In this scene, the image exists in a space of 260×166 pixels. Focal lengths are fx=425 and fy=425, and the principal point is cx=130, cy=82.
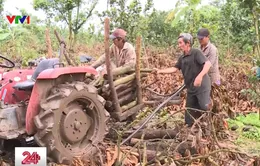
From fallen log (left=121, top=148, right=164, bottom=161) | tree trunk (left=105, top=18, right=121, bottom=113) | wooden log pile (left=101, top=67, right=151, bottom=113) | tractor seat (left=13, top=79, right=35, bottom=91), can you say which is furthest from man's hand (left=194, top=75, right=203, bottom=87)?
tractor seat (left=13, top=79, right=35, bottom=91)

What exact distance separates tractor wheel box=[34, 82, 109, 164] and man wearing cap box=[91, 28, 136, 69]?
1.30 meters

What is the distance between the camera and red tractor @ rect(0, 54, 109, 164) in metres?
4.32

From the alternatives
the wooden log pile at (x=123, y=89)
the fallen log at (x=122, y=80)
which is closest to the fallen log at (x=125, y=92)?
the wooden log pile at (x=123, y=89)

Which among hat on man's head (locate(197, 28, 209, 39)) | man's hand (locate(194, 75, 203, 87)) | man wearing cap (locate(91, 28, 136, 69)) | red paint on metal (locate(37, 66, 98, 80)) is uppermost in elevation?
hat on man's head (locate(197, 28, 209, 39))

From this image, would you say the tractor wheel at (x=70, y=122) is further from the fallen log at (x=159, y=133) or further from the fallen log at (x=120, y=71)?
the fallen log at (x=159, y=133)

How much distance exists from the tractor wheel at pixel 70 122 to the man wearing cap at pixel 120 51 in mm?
1301

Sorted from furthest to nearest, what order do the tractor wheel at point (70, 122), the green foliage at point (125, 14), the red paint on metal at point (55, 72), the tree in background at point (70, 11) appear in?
1. the tree in background at point (70, 11)
2. the green foliage at point (125, 14)
3. the red paint on metal at point (55, 72)
4. the tractor wheel at point (70, 122)

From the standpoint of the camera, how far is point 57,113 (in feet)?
14.2

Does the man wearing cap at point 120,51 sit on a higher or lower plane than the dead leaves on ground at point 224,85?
higher

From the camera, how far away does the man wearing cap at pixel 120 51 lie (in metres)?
6.04

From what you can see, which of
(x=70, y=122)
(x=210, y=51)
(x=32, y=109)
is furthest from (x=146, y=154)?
(x=210, y=51)

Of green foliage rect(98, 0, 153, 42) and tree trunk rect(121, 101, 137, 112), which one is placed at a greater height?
green foliage rect(98, 0, 153, 42)

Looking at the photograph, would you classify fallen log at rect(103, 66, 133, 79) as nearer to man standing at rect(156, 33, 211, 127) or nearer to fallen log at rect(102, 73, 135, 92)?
fallen log at rect(102, 73, 135, 92)

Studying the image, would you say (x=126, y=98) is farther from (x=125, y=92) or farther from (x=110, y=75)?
(x=110, y=75)
